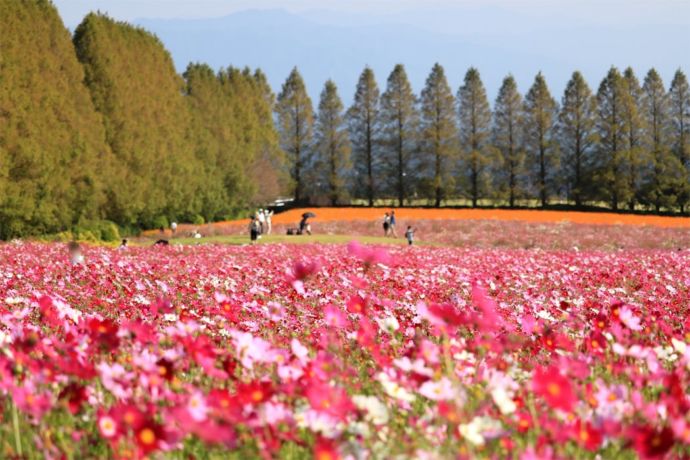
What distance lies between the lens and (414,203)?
7044cm

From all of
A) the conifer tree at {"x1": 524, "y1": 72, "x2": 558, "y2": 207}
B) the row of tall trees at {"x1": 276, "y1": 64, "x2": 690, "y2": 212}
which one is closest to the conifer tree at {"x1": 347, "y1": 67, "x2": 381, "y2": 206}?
the row of tall trees at {"x1": 276, "y1": 64, "x2": 690, "y2": 212}

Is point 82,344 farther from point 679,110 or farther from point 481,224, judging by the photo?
point 679,110

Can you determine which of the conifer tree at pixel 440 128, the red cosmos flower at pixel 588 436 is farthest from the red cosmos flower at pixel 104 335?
the conifer tree at pixel 440 128

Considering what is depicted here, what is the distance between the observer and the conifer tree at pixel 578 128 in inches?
2382

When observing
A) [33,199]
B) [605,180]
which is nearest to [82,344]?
[33,199]

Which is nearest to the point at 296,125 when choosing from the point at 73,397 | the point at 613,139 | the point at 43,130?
the point at 613,139

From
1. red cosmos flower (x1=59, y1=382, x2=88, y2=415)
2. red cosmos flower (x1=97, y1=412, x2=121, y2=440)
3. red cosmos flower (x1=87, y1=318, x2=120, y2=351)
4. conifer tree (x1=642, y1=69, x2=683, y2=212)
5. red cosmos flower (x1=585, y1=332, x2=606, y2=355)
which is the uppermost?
conifer tree (x1=642, y1=69, x2=683, y2=212)

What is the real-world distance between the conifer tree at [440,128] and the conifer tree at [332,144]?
7404 mm

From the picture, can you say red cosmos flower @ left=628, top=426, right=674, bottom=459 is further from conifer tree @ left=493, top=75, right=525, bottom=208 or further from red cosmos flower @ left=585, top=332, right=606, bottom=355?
conifer tree @ left=493, top=75, right=525, bottom=208

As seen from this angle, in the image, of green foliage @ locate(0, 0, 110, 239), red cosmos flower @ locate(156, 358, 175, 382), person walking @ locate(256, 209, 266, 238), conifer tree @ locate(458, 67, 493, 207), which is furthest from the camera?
conifer tree @ locate(458, 67, 493, 207)

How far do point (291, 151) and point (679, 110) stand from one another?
31.7 metres

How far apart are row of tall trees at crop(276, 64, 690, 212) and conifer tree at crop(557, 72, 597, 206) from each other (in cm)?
8

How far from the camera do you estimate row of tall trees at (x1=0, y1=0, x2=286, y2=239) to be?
93.9ft

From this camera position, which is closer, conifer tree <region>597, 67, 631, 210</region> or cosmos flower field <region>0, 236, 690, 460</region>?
cosmos flower field <region>0, 236, 690, 460</region>
